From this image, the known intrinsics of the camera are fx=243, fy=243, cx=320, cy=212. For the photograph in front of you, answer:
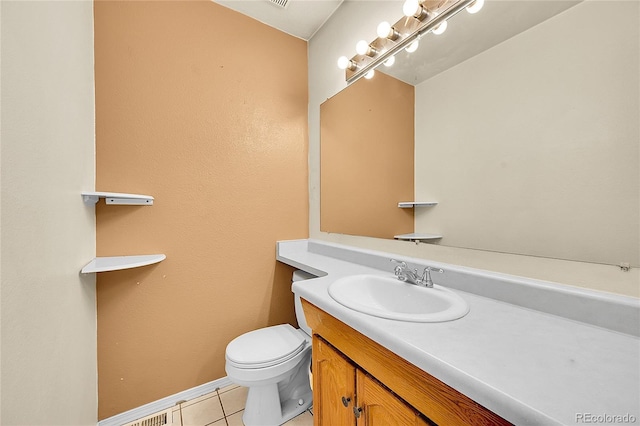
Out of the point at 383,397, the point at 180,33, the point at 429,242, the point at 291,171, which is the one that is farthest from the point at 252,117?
the point at 383,397

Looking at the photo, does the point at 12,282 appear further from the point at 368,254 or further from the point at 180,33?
the point at 180,33

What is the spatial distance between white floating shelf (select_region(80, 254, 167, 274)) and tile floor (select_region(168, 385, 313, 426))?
Answer: 35.0 inches

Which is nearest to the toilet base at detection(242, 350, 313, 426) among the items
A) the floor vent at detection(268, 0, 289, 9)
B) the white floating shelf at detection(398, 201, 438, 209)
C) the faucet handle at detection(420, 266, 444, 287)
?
the faucet handle at detection(420, 266, 444, 287)

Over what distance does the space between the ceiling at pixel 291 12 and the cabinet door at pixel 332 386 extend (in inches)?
75.7

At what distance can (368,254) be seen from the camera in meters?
1.33

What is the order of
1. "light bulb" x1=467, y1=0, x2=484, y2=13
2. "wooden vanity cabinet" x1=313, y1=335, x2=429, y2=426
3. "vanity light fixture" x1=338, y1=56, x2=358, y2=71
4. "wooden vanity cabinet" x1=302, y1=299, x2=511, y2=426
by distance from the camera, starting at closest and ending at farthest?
"wooden vanity cabinet" x1=302, y1=299, x2=511, y2=426, "wooden vanity cabinet" x1=313, y1=335, x2=429, y2=426, "light bulb" x1=467, y1=0, x2=484, y2=13, "vanity light fixture" x1=338, y1=56, x2=358, y2=71

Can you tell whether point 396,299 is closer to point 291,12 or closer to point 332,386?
point 332,386

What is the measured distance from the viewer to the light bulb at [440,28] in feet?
3.37

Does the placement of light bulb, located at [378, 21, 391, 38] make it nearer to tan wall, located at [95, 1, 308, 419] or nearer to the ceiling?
the ceiling

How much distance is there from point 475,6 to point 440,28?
14cm

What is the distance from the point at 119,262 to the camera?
1.24 meters

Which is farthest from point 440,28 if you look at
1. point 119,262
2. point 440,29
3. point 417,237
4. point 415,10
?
point 119,262

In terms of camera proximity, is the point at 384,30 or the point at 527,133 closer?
the point at 527,133

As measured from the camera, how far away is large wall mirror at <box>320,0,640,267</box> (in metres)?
0.64
